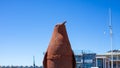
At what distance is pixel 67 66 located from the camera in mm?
23016

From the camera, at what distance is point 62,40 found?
23.2 m

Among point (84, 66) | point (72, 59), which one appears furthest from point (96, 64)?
point (72, 59)

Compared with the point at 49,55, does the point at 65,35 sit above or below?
above

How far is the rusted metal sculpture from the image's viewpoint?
2284cm

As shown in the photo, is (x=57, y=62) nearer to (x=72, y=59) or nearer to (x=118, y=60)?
(x=72, y=59)

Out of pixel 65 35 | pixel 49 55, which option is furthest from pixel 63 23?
pixel 49 55

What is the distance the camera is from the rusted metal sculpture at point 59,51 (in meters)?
22.8

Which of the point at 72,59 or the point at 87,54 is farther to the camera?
the point at 87,54

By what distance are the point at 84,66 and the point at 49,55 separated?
2224 inches

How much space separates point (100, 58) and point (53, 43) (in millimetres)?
59219

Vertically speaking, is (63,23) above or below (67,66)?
above

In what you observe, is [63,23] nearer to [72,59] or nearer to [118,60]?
[72,59]

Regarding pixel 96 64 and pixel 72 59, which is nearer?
pixel 72 59

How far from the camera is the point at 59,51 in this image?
2292cm
